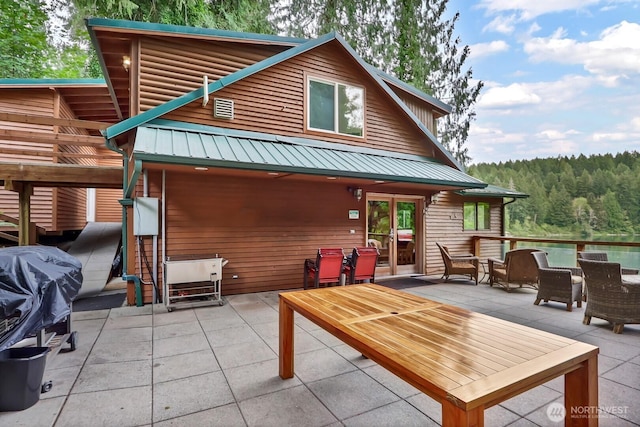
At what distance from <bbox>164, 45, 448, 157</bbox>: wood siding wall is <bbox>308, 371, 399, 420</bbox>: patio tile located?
16.3 feet

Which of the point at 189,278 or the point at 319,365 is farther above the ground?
the point at 189,278

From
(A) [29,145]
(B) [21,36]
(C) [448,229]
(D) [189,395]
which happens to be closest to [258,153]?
(D) [189,395]

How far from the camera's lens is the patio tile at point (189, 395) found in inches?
90.3

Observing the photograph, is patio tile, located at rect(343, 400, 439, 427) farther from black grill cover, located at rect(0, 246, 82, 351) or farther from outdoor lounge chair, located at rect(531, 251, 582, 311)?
outdoor lounge chair, located at rect(531, 251, 582, 311)

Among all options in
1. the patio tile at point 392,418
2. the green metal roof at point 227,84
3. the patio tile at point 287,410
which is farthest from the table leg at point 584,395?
the green metal roof at point 227,84

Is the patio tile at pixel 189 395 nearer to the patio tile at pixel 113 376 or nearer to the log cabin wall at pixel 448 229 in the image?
the patio tile at pixel 113 376

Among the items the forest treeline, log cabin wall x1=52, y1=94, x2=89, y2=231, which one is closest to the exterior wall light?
log cabin wall x1=52, y1=94, x2=89, y2=231

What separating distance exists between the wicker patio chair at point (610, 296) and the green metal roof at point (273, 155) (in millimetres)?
3044

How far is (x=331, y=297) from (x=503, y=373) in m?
1.61

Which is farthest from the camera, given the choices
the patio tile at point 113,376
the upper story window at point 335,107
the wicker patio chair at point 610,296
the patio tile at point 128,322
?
the upper story window at point 335,107

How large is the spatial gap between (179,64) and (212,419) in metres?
6.18

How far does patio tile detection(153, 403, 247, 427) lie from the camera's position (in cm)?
213

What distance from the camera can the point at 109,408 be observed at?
7.61ft

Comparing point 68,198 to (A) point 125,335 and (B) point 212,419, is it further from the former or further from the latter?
(B) point 212,419
